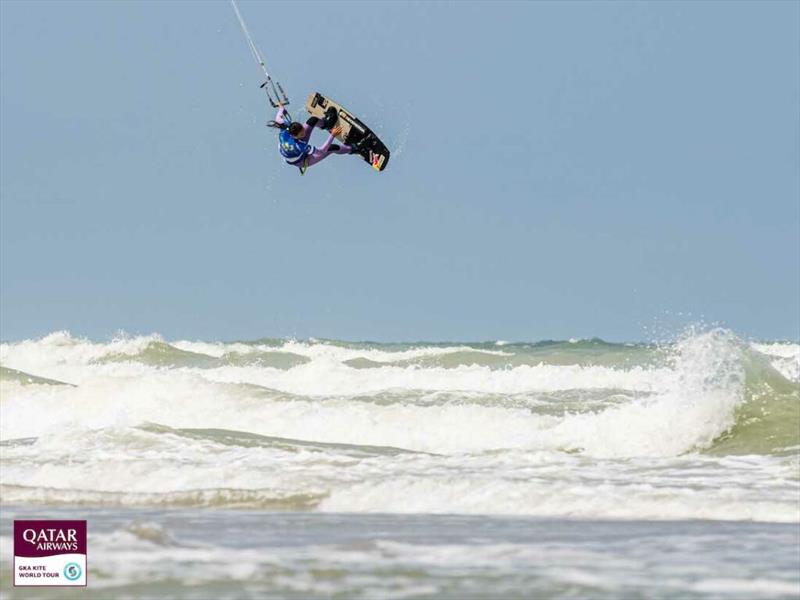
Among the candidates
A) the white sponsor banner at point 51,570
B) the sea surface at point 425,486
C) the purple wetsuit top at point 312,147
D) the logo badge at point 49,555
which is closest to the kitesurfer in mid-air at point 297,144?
the purple wetsuit top at point 312,147

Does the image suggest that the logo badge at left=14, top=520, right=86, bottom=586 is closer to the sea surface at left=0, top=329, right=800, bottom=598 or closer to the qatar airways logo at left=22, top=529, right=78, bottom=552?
the qatar airways logo at left=22, top=529, right=78, bottom=552

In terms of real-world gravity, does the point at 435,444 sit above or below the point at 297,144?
below

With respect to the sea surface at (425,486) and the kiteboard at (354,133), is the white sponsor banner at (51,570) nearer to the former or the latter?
the sea surface at (425,486)

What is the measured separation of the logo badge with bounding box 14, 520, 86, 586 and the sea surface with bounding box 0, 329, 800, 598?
0.13 m

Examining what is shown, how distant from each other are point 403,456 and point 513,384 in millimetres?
15125

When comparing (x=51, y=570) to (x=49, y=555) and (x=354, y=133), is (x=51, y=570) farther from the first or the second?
(x=354, y=133)

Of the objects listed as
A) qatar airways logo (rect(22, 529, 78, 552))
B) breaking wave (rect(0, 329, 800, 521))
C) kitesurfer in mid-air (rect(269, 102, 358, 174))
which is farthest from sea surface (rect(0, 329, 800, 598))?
kitesurfer in mid-air (rect(269, 102, 358, 174))

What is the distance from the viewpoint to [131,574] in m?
8.07

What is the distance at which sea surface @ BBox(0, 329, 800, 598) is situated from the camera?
315 inches

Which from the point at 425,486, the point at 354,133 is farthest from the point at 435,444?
the point at 425,486

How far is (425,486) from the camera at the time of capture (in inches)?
476

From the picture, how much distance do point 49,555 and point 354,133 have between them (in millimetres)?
9365

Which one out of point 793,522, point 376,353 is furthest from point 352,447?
point 376,353

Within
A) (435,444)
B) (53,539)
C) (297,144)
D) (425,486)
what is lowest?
(53,539)
